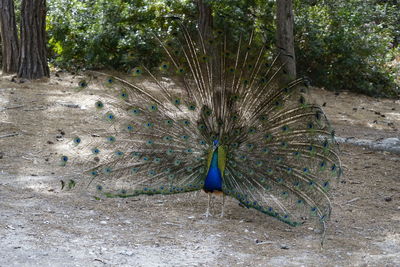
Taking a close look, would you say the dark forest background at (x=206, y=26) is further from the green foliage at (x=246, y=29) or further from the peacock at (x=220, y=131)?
the peacock at (x=220, y=131)

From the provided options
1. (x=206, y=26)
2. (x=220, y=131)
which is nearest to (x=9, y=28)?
(x=206, y=26)

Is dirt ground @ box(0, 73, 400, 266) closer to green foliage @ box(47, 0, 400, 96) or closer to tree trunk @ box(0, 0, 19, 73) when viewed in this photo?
tree trunk @ box(0, 0, 19, 73)

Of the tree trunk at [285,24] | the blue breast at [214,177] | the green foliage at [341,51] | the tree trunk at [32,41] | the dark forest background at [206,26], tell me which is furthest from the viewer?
the green foliage at [341,51]

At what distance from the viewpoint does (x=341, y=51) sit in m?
15.7

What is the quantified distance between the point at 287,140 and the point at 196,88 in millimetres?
1196

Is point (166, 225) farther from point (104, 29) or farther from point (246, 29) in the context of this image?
point (104, 29)

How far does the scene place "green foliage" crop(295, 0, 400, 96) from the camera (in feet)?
51.5

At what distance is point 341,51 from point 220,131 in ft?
31.5

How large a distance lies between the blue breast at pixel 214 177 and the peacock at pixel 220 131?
1 centimetres

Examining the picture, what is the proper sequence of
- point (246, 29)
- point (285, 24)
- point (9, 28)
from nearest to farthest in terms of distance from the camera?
point (285, 24) → point (9, 28) → point (246, 29)

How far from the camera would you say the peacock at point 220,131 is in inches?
266

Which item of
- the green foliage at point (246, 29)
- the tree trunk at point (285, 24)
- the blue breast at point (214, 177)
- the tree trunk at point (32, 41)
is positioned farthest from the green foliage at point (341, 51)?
the blue breast at point (214, 177)

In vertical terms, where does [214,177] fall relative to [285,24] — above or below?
below

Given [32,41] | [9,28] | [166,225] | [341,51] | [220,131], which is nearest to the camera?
[166,225]
